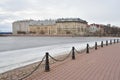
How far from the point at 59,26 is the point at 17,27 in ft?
135

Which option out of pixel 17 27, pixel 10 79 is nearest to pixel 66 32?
pixel 17 27

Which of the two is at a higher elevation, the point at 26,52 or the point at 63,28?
the point at 63,28

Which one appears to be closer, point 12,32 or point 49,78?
point 49,78

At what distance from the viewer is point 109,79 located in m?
7.78

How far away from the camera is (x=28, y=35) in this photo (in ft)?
553

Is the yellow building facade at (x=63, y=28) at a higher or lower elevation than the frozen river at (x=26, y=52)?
higher

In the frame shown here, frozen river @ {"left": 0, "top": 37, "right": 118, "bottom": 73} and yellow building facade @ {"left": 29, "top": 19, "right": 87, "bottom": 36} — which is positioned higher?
yellow building facade @ {"left": 29, "top": 19, "right": 87, "bottom": 36}

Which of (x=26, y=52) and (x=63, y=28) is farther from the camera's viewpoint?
(x=63, y=28)

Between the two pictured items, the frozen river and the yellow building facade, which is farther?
the yellow building facade

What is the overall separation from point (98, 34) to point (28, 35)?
165ft

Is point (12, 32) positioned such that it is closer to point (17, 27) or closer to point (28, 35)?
point (17, 27)

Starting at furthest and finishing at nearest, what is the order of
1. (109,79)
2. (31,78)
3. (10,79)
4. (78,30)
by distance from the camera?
(78,30), (10,79), (31,78), (109,79)

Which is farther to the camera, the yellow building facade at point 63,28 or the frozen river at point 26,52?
the yellow building facade at point 63,28

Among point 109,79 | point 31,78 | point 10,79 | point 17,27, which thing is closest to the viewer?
point 109,79
